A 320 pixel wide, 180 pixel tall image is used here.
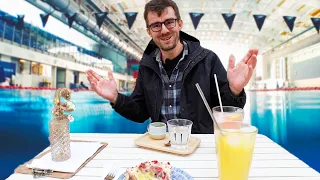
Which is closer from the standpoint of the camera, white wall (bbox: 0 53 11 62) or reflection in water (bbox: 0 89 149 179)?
reflection in water (bbox: 0 89 149 179)

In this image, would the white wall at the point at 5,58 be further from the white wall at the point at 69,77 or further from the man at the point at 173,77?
the man at the point at 173,77

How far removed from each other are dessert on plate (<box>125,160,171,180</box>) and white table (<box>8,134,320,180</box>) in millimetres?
101

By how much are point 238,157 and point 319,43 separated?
49.8ft

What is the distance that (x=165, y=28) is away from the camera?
1.34 m

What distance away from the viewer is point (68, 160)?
67 centimetres

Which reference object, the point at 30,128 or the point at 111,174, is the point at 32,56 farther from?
the point at 111,174

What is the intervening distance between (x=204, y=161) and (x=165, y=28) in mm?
934

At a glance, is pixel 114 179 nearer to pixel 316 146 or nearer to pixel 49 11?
pixel 316 146

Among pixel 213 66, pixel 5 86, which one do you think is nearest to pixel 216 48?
pixel 5 86

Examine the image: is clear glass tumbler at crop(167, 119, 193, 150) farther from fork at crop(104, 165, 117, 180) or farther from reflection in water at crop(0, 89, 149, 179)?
reflection in water at crop(0, 89, 149, 179)

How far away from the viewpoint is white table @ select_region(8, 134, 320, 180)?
56cm

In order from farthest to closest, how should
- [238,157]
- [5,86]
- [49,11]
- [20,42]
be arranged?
[20,42] < [5,86] < [49,11] < [238,157]

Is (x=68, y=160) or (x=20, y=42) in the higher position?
(x=20, y=42)

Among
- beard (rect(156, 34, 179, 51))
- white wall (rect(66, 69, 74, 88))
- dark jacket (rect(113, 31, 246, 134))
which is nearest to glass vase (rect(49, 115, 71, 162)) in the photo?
dark jacket (rect(113, 31, 246, 134))
